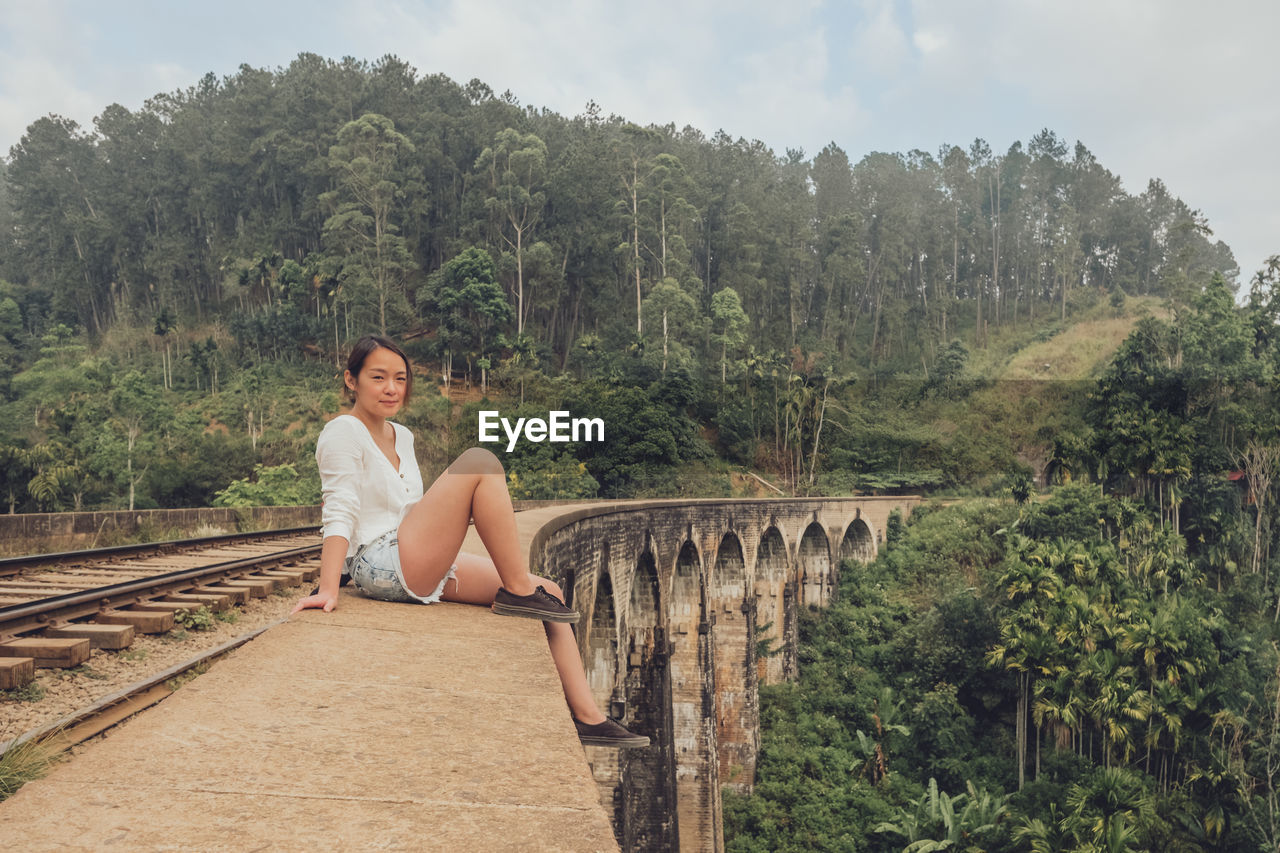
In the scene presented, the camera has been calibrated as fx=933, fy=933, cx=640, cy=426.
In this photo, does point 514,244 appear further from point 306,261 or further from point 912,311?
point 912,311

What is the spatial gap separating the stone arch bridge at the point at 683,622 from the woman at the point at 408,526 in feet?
8.04

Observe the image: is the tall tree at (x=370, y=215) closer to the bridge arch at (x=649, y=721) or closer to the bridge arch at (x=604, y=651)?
the bridge arch at (x=649, y=721)

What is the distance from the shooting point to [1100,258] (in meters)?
74.2

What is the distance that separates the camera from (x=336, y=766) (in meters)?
1.90

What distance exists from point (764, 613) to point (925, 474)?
61.0 ft

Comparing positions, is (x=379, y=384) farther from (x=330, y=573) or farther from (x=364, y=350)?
(x=330, y=573)

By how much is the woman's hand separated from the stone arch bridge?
2.67 meters

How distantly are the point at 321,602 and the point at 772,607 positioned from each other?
2689 cm

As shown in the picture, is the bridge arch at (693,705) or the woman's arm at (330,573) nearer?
the woman's arm at (330,573)

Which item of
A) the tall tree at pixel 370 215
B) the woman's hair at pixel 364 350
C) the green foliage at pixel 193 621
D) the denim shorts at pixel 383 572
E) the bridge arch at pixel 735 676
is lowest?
the bridge arch at pixel 735 676

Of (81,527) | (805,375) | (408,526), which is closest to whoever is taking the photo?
(408,526)

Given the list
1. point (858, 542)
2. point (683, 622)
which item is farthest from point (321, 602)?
point (858, 542)

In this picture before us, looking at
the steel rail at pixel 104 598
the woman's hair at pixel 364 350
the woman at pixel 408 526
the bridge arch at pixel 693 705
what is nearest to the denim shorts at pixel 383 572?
the woman at pixel 408 526

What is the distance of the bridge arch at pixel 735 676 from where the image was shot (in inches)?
981
